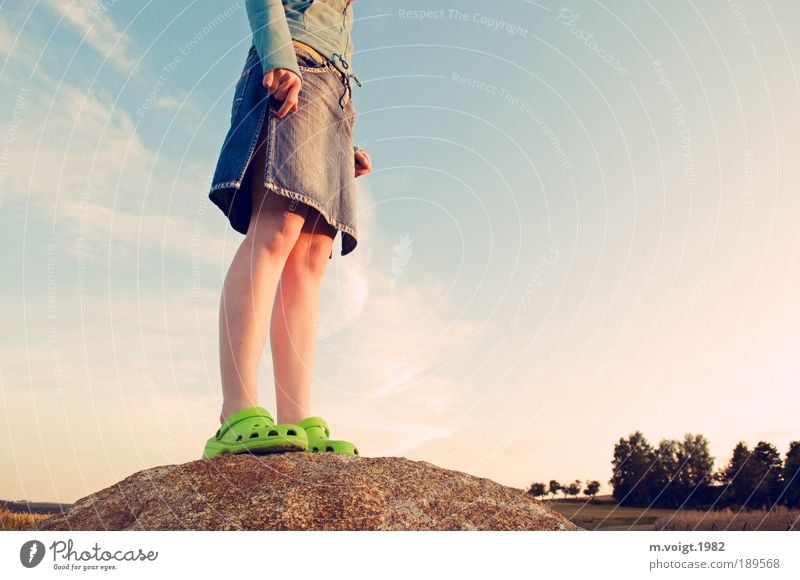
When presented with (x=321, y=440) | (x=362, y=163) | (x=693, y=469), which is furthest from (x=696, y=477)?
(x=362, y=163)

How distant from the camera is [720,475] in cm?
308

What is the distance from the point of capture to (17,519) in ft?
9.37

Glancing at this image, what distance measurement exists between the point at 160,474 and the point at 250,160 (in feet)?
4.68

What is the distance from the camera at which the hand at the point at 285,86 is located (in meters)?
2.96

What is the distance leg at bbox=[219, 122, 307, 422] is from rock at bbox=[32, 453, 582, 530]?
328 millimetres

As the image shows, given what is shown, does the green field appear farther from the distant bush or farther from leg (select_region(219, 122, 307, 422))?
leg (select_region(219, 122, 307, 422))

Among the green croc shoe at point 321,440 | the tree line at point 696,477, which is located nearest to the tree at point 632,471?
the tree line at point 696,477

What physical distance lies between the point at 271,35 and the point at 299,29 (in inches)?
12.5

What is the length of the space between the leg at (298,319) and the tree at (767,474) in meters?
2.10

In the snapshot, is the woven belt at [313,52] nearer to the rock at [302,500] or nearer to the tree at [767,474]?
the rock at [302,500]

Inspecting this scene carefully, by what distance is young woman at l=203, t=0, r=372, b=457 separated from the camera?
288cm

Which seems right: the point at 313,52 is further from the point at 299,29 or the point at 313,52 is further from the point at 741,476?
the point at 741,476
